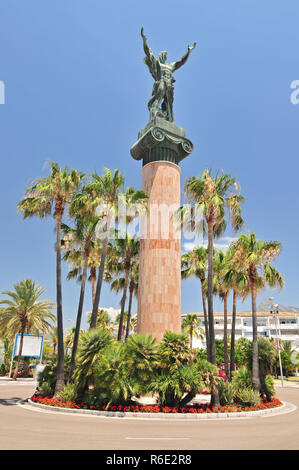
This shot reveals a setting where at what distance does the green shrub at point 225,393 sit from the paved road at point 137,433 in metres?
2.03

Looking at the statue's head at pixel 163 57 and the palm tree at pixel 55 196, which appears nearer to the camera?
the palm tree at pixel 55 196

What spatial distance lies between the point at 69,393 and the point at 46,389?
2.47 m

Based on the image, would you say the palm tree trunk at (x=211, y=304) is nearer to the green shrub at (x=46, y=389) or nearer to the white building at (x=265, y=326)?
the green shrub at (x=46, y=389)

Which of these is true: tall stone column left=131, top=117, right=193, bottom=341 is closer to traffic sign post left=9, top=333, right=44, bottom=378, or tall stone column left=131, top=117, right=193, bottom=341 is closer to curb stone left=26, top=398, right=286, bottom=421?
curb stone left=26, top=398, right=286, bottom=421

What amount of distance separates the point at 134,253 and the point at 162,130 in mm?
10329

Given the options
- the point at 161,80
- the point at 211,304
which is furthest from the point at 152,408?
the point at 161,80

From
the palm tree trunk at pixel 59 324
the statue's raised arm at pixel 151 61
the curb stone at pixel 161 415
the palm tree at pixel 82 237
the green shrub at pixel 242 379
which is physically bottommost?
the curb stone at pixel 161 415

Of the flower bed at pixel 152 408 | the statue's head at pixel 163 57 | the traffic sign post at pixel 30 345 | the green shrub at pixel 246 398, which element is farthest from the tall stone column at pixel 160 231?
the traffic sign post at pixel 30 345

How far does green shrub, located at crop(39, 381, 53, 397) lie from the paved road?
10.7 ft

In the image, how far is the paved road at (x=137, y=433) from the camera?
9.62m

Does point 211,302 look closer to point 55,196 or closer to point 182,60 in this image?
point 55,196

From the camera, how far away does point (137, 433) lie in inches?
448
